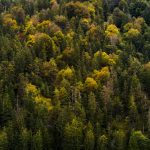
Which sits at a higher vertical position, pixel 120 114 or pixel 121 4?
pixel 121 4

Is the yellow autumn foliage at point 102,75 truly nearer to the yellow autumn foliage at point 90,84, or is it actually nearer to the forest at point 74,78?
the forest at point 74,78

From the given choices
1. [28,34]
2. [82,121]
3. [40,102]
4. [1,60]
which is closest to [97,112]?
[82,121]

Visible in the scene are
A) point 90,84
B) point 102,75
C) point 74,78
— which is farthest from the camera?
point 102,75

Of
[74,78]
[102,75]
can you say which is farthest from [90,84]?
[102,75]

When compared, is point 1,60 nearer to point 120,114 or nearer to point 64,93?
point 64,93

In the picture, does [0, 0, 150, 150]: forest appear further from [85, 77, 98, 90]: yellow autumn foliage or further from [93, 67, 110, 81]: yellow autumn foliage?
[93, 67, 110, 81]: yellow autumn foliage

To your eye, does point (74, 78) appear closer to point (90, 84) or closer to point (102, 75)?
point (90, 84)

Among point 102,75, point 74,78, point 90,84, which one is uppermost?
point 102,75

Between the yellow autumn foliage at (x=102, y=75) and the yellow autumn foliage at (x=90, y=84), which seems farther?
the yellow autumn foliage at (x=102, y=75)

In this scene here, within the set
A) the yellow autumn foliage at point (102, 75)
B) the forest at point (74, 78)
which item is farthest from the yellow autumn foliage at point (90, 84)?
the yellow autumn foliage at point (102, 75)
